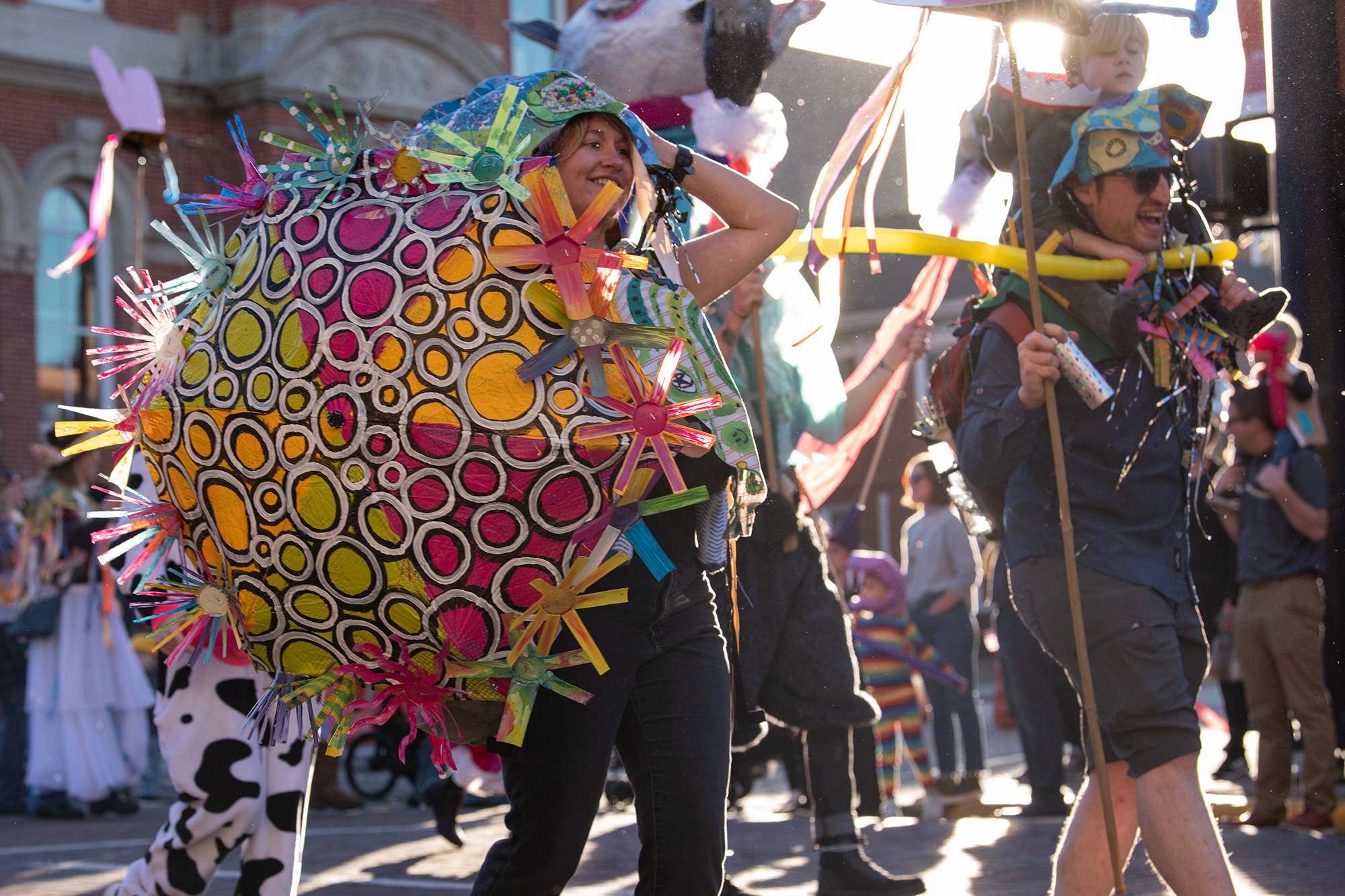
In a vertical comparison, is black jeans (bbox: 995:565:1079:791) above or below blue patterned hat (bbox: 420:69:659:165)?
below

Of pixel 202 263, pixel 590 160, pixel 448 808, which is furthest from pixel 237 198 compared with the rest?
pixel 448 808

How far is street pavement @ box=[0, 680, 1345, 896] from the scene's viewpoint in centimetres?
590

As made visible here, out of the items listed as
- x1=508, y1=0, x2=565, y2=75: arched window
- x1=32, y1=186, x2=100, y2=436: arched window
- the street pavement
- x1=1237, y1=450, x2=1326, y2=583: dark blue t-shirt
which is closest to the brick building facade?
x1=32, y1=186, x2=100, y2=436: arched window

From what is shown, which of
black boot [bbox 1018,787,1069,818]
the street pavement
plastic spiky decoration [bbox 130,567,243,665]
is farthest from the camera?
black boot [bbox 1018,787,1069,818]

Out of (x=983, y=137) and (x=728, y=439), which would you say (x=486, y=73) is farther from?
(x=728, y=439)

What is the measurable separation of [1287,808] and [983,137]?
12.2 ft

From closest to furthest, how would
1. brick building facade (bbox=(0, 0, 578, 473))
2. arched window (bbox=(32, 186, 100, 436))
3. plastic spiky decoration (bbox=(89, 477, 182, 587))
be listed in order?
plastic spiky decoration (bbox=(89, 477, 182, 587))
brick building facade (bbox=(0, 0, 578, 473))
arched window (bbox=(32, 186, 100, 436))

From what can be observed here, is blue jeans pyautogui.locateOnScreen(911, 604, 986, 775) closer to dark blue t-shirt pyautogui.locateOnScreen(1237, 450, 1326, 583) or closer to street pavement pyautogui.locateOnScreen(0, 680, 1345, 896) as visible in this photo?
street pavement pyautogui.locateOnScreen(0, 680, 1345, 896)

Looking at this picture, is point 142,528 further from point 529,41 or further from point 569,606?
point 529,41

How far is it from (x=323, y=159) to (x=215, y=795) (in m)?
1.72

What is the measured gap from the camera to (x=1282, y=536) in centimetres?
724

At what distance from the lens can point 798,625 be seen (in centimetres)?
544

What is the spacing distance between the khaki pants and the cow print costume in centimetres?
433

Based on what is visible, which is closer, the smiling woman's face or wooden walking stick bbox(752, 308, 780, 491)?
the smiling woman's face
